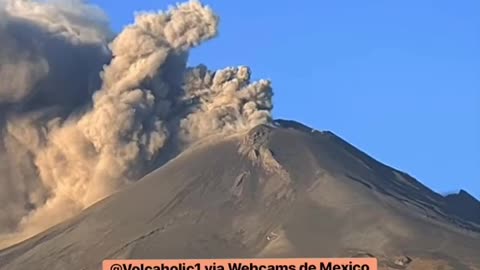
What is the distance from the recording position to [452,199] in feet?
489

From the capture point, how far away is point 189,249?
114812 mm

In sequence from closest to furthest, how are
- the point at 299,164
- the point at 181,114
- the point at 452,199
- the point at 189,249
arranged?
the point at 189,249 → the point at 181,114 → the point at 299,164 → the point at 452,199

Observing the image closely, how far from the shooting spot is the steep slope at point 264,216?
4498 inches

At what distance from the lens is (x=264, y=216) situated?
12375 centimetres

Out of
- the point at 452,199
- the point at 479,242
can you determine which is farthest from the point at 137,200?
the point at 452,199

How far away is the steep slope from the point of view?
11425 cm

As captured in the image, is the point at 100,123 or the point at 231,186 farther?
the point at 231,186

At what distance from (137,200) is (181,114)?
9455 millimetres

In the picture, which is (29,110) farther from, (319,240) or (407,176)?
(407,176)

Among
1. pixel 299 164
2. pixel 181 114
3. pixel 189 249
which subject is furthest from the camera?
pixel 299 164

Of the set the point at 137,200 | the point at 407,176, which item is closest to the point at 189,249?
the point at 137,200

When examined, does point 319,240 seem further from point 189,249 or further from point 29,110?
point 29,110

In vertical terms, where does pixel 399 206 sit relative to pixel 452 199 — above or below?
below

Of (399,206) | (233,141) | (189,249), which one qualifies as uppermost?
(233,141)
